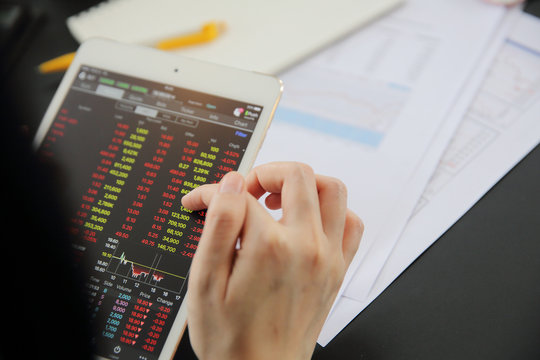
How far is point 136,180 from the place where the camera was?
48cm

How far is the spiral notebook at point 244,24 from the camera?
0.68 meters

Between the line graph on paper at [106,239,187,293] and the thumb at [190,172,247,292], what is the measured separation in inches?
5.2

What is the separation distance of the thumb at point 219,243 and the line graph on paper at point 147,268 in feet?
0.43

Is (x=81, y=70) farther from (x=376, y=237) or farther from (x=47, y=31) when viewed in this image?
(x=376, y=237)

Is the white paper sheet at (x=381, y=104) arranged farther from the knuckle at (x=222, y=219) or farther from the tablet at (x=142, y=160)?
the knuckle at (x=222, y=219)

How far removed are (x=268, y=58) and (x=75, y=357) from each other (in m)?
0.56

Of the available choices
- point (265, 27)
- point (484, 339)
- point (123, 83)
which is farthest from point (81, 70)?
point (484, 339)

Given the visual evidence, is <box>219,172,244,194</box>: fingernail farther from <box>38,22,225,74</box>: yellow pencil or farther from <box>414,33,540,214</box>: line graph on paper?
<box>38,22,225,74</box>: yellow pencil

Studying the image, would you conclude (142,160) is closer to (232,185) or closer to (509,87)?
(232,185)

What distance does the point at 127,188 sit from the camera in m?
0.47

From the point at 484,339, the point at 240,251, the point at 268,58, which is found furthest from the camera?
the point at 268,58

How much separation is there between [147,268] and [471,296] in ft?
1.14

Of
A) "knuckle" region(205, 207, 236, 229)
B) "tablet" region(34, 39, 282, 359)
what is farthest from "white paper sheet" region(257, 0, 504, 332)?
"knuckle" region(205, 207, 236, 229)

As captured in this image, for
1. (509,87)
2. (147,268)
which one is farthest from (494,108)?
(147,268)
